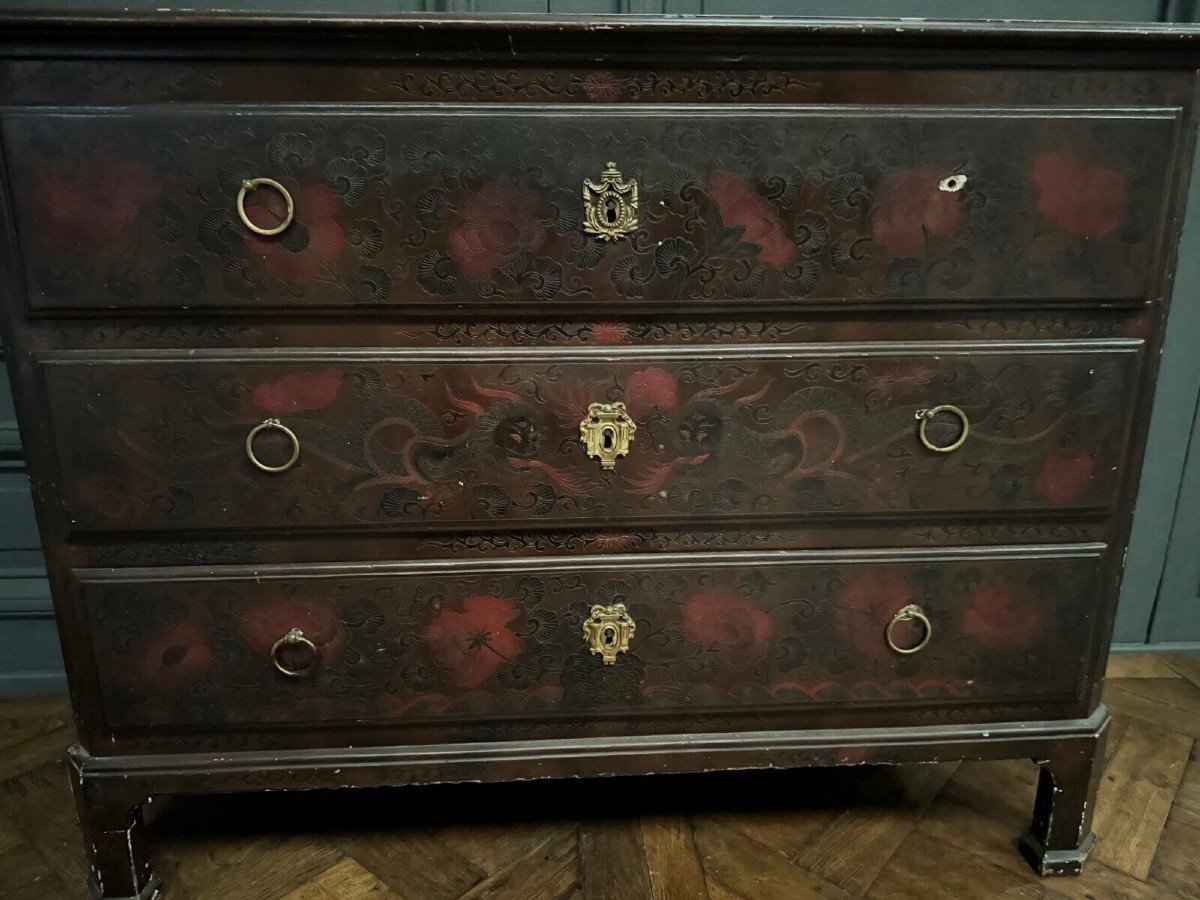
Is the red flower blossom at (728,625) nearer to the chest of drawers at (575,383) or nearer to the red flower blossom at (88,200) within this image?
the chest of drawers at (575,383)

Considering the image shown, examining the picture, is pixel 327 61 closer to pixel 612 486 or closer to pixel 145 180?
pixel 145 180

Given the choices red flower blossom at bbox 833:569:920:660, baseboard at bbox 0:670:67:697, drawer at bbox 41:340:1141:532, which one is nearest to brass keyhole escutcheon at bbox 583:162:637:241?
drawer at bbox 41:340:1141:532

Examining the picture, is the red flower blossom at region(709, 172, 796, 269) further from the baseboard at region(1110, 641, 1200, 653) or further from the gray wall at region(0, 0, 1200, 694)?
the baseboard at region(1110, 641, 1200, 653)

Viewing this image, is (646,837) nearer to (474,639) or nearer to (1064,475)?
(474,639)

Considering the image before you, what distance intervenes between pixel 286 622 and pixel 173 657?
0.43 ft

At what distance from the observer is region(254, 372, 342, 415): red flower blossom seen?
0.82 metres

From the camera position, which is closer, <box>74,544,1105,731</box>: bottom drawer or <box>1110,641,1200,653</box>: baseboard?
<box>74,544,1105,731</box>: bottom drawer

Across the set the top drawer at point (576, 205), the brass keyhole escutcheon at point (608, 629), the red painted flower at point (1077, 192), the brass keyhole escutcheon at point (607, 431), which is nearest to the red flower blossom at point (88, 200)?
the top drawer at point (576, 205)

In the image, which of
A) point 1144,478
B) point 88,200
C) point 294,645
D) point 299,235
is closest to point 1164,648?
point 1144,478

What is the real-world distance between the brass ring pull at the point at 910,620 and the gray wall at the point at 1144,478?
0.80 m

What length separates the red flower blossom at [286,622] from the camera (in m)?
0.88

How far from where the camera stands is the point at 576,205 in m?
0.79

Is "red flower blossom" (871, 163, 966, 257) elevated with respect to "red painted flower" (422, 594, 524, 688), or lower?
elevated

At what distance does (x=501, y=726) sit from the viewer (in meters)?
0.94
